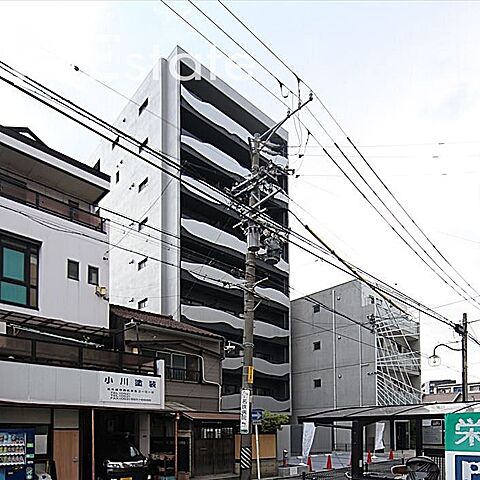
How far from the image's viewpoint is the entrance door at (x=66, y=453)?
16188mm

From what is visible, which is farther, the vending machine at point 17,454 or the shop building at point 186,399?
the shop building at point 186,399

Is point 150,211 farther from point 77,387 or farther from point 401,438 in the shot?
point 77,387

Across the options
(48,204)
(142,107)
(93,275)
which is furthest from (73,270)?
(142,107)

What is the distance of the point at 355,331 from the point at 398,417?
1258 inches

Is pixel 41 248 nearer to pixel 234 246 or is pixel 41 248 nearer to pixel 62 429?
pixel 62 429

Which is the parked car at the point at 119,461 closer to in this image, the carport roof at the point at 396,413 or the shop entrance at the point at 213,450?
the shop entrance at the point at 213,450

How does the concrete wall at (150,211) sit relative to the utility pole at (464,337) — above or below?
above

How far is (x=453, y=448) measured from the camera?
6.42 meters

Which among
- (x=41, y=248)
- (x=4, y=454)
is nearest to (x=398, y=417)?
(x=4, y=454)

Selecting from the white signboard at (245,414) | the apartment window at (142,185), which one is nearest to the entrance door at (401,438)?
the apartment window at (142,185)

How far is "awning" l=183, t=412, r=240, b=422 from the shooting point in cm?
2055

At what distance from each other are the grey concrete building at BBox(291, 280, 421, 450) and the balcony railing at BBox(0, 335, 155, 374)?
2227cm

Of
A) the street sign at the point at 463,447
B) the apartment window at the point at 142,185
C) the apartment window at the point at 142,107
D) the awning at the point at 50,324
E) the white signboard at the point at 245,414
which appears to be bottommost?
the white signboard at the point at 245,414

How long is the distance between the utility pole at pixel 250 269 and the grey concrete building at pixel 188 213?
55.7 ft
